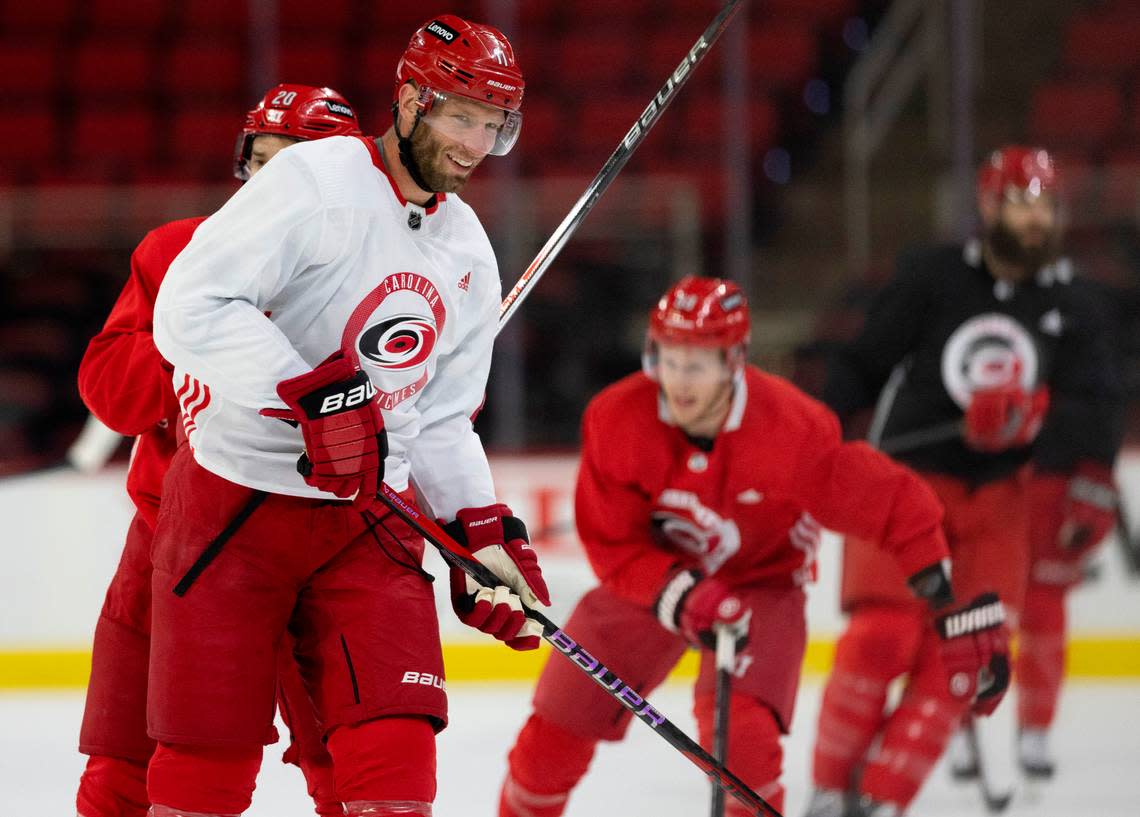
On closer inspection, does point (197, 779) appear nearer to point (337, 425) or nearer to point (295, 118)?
point (337, 425)

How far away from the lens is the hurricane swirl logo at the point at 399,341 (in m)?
1.82

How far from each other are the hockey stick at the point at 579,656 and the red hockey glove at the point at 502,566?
2 centimetres

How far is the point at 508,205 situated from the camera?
459 cm

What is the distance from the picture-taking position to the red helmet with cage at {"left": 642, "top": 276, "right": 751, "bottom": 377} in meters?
2.53

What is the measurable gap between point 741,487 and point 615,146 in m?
3.28

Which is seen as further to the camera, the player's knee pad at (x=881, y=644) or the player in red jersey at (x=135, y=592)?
the player's knee pad at (x=881, y=644)

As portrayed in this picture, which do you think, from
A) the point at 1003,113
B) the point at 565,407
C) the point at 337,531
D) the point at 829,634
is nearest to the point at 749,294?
the point at 565,407

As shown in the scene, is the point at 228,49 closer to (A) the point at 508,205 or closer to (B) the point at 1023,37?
(A) the point at 508,205

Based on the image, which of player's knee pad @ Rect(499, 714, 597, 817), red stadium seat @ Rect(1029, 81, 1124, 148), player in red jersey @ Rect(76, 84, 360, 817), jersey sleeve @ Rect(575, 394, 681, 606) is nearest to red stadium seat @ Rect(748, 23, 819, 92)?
red stadium seat @ Rect(1029, 81, 1124, 148)

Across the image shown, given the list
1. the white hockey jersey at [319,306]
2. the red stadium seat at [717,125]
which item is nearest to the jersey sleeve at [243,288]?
the white hockey jersey at [319,306]

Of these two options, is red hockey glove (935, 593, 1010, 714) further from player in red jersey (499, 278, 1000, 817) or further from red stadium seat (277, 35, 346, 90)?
red stadium seat (277, 35, 346, 90)

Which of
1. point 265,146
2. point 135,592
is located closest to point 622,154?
point 265,146

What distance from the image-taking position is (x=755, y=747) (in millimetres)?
2438

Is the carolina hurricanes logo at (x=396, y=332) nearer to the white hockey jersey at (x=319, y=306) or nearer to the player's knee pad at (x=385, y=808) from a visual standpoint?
the white hockey jersey at (x=319, y=306)
